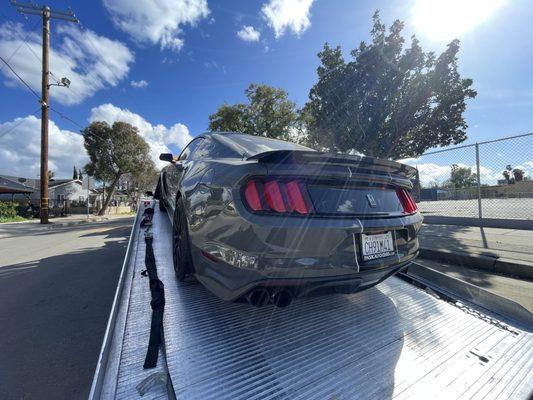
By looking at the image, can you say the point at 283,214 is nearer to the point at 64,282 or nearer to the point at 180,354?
the point at 180,354

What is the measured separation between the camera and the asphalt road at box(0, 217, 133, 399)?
1996 mm

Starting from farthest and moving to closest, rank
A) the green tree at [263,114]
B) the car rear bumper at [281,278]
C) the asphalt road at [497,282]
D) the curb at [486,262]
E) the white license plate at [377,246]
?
the green tree at [263,114]
the curb at [486,262]
the asphalt road at [497,282]
the white license plate at [377,246]
the car rear bumper at [281,278]

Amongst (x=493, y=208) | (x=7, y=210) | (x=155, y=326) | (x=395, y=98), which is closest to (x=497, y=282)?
(x=155, y=326)

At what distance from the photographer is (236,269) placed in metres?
1.61

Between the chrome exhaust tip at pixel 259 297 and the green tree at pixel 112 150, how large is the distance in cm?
3133

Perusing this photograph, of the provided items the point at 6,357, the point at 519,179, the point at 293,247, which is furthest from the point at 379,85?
the point at 6,357

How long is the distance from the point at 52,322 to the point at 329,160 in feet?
10.3

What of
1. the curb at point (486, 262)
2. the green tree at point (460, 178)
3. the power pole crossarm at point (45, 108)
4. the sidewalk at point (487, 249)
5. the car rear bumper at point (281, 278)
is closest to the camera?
the car rear bumper at point (281, 278)

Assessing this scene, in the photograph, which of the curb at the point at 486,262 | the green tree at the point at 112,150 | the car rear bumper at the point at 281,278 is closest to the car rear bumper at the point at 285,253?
the car rear bumper at the point at 281,278

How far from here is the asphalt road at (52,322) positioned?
6.55 feet

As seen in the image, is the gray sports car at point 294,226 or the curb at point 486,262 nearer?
the gray sports car at point 294,226

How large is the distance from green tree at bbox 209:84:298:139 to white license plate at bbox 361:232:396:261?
62.4 feet

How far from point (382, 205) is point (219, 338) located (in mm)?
1367

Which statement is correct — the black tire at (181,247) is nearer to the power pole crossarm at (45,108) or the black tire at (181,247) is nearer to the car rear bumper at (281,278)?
the car rear bumper at (281,278)
